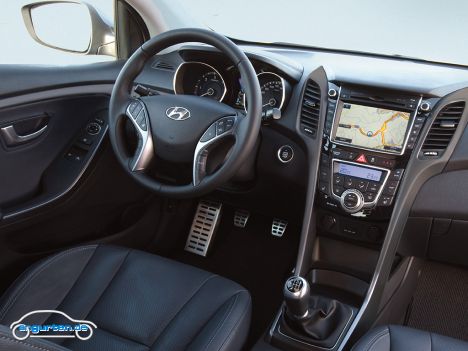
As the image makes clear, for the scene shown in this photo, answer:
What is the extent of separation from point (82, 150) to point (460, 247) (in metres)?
1.26

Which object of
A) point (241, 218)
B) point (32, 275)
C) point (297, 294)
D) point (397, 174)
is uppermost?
point (397, 174)

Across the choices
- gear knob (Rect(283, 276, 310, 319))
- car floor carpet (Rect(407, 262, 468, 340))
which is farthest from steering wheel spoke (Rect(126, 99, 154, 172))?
car floor carpet (Rect(407, 262, 468, 340))

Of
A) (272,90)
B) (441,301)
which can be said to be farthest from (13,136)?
(441,301)

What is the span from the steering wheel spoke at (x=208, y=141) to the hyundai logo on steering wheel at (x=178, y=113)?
86 millimetres

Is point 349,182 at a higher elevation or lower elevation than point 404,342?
higher

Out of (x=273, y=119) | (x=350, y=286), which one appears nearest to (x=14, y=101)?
(x=273, y=119)

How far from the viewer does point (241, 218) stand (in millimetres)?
2387

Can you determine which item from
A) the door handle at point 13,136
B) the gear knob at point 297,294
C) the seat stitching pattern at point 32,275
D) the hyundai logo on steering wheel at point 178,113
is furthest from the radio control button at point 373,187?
the door handle at point 13,136

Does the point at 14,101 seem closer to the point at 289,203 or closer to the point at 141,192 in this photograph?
the point at 141,192

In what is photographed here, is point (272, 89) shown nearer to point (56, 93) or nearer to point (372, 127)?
point (372, 127)

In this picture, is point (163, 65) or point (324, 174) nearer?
point (324, 174)

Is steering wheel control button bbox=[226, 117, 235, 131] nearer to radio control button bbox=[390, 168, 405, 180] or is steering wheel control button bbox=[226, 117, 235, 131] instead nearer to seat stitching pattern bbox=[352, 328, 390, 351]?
radio control button bbox=[390, 168, 405, 180]

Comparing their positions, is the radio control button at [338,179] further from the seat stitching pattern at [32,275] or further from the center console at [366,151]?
the seat stitching pattern at [32,275]

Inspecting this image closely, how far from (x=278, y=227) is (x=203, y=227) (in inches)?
12.5
